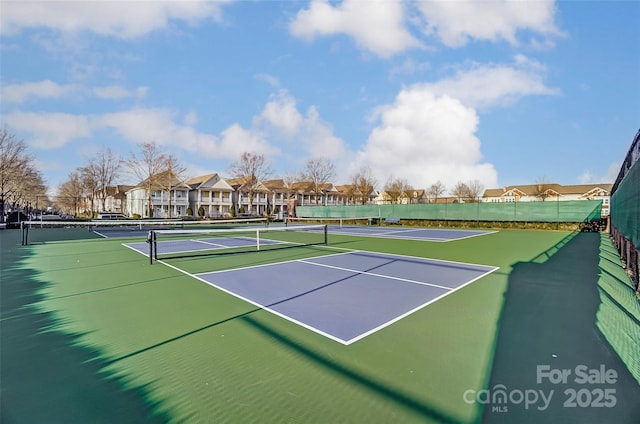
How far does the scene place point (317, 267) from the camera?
8.32m

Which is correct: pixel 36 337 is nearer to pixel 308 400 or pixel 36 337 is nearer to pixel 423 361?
pixel 308 400

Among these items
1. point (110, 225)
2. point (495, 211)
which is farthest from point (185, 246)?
point (495, 211)

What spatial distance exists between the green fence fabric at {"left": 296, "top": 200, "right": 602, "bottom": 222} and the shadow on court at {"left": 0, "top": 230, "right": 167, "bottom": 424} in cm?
2759

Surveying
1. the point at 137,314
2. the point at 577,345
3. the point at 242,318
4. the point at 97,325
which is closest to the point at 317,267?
the point at 242,318

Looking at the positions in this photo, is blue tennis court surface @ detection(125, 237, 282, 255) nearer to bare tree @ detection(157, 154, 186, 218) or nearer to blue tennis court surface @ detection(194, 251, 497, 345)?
blue tennis court surface @ detection(194, 251, 497, 345)

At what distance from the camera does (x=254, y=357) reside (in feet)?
11.0

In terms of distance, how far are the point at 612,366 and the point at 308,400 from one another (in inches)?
125

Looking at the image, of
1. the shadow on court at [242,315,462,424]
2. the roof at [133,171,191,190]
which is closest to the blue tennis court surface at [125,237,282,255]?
the shadow on court at [242,315,462,424]

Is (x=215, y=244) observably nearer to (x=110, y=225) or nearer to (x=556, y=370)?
(x=110, y=225)

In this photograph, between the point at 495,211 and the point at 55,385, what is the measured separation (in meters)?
28.4

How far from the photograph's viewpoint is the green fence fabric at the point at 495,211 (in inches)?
866

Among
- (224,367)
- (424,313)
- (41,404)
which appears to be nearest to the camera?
(41,404)

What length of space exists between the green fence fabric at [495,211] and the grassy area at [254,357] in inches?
810

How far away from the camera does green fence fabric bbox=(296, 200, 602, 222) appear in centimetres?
2200
